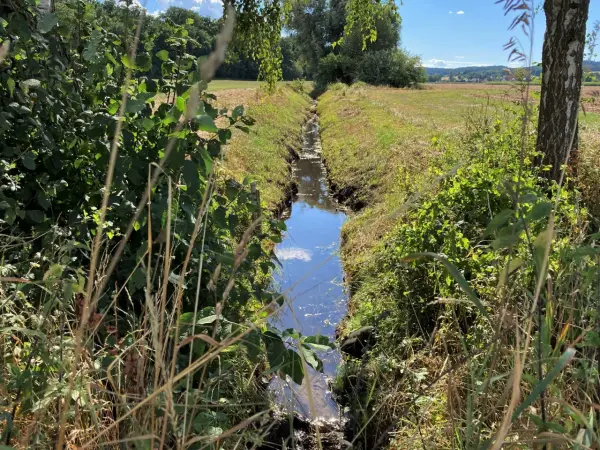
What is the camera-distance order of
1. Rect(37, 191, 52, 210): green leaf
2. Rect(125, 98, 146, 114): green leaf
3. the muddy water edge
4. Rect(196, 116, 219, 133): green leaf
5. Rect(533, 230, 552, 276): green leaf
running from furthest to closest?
the muddy water edge, Rect(37, 191, 52, 210): green leaf, Rect(125, 98, 146, 114): green leaf, Rect(196, 116, 219, 133): green leaf, Rect(533, 230, 552, 276): green leaf

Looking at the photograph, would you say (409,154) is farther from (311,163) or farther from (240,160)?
(311,163)

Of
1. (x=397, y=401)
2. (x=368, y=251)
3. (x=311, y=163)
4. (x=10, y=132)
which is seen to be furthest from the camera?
(x=311, y=163)

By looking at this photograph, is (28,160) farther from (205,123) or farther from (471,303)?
(471,303)

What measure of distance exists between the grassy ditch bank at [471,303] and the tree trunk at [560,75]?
0.86 ft

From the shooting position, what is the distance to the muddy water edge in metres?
2.93

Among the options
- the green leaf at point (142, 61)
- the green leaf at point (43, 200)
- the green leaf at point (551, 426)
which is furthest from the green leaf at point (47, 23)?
the green leaf at point (551, 426)

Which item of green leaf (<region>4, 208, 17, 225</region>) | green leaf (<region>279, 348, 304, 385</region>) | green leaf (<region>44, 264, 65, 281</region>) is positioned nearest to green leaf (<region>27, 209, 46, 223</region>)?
green leaf (<region>4, 208, 17, 225</region>)

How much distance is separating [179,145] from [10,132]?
1.02m

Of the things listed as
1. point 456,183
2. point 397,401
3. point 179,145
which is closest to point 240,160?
point 456,183

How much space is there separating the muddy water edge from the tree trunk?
2856mm

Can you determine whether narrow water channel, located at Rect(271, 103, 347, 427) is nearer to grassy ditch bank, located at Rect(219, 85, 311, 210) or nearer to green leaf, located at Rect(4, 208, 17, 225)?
A: grassy ditch bank, located at Rect(219, 85, 311, 210)

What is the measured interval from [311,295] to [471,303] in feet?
10.7

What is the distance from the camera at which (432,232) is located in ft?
14.0

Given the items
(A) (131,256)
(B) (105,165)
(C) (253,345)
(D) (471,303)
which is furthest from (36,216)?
(D) (471,303)
